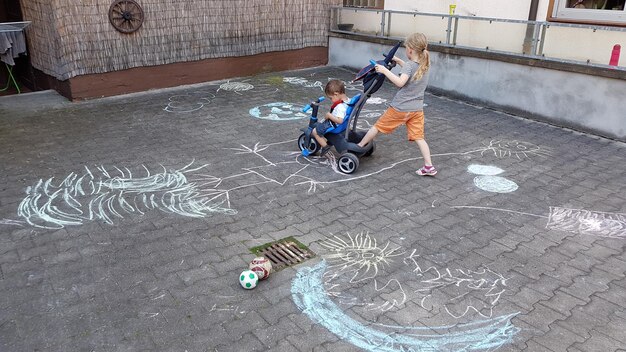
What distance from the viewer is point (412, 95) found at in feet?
16.4

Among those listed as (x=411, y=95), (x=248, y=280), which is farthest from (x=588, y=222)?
(x=248, y=280)

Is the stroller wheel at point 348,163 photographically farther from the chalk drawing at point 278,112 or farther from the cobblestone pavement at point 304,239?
the chalk drawing at point 278,112

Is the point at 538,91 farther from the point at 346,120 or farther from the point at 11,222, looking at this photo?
the point at 11,222

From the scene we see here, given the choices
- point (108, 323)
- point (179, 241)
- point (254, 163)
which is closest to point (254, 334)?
point (108, 323)

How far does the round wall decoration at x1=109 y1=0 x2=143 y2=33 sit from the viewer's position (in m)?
7.67

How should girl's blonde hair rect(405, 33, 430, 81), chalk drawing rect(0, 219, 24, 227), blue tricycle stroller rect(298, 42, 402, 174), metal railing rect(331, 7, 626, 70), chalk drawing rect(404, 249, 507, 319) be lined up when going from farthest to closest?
1. metal railing rect(331, 7, 626, 70)
2. blue tricycle stroller rect(298, 42, 402, 174)
3. girl's blonde hair rect(405, 33, 430, 81)
4. chalk drawing rect(0, 219, 24, 227)
5. chalk drawing rect(404, 249, 507, 319)

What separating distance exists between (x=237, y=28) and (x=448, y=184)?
18.7 ft

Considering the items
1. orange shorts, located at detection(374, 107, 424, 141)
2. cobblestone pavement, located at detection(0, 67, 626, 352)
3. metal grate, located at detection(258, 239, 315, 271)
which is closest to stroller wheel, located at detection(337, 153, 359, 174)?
cobblestone pavement, located at detection(0, 67, 626, 352)

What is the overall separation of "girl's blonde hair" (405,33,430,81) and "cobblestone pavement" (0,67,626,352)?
1051mm

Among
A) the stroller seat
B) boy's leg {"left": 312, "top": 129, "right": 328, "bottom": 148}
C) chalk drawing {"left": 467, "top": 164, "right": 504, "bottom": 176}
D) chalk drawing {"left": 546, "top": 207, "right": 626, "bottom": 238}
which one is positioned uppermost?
the stroller seat

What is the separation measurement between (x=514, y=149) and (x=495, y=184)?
126cm

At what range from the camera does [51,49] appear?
7.62 meters

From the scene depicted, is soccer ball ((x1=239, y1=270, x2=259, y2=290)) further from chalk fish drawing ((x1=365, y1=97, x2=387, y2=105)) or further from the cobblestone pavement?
chalk fish drawing ((x1=365, y1=97, x2=387, y2=105))

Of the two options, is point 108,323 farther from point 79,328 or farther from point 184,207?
point 184,207
